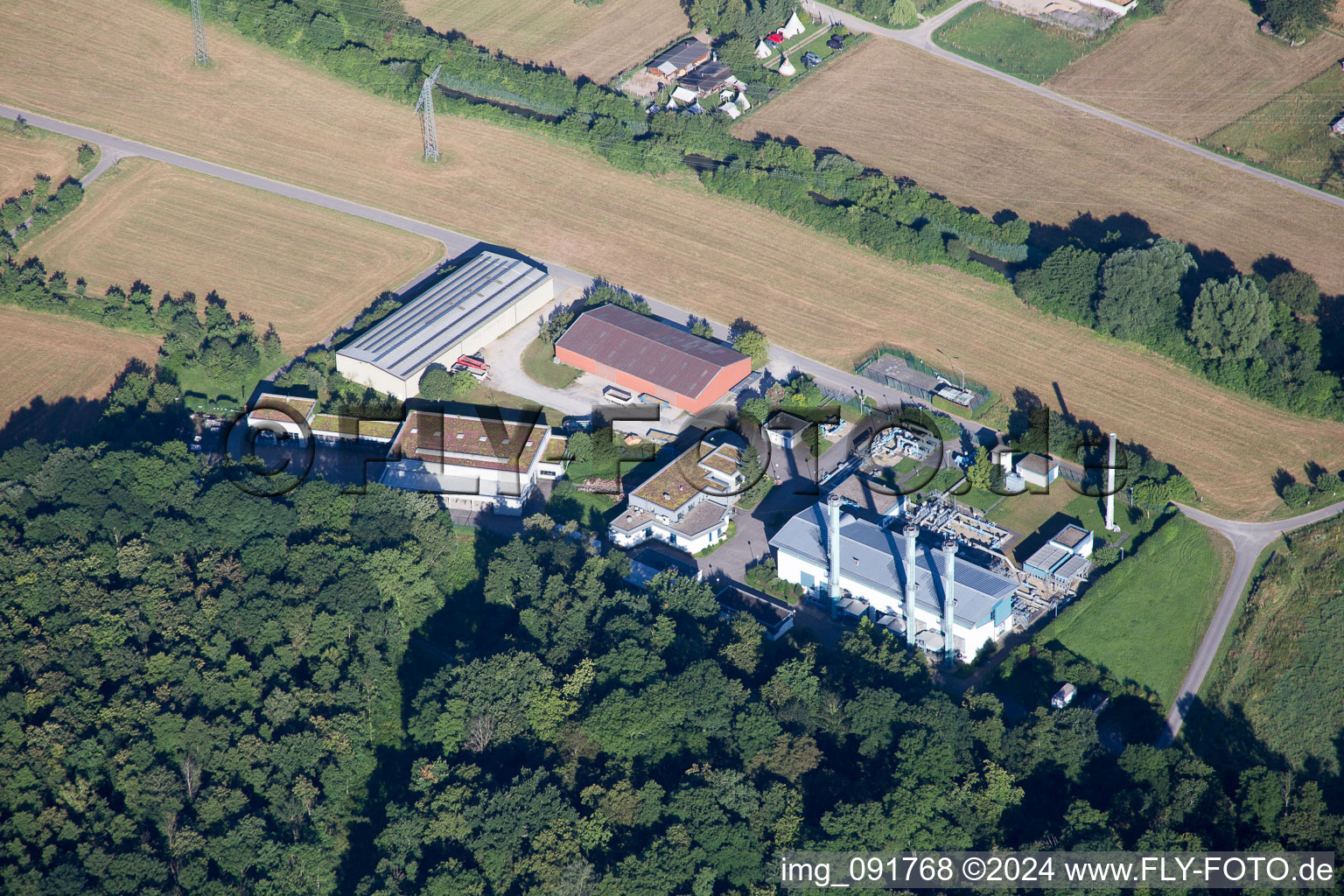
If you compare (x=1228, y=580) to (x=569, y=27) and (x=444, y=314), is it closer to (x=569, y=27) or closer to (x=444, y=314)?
(x=444, y=314)

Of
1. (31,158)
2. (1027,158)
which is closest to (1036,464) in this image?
(1027,158)

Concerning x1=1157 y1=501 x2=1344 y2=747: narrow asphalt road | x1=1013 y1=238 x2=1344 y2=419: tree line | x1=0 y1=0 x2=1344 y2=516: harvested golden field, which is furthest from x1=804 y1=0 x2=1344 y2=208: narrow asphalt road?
x1=1157 y1=501 x2=1344 y2=747: narrow asphalt road

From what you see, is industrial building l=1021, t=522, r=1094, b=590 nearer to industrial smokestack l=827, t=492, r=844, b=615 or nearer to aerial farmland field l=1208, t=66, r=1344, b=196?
industrial smokestack l=827, t=492, r=844, b=615

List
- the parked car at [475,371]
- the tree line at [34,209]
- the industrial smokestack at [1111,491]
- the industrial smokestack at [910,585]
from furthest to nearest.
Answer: the tree line at [34,209]
the parked car at [475,371]
the industrial smokestack at [1111,491]
the industrial smokestack at [910,585]

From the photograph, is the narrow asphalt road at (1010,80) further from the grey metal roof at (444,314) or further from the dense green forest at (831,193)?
the grey metal roof at (444,314)

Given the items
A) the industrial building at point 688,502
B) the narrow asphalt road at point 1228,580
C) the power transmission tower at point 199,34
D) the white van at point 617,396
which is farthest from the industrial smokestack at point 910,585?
the power transmission tower at point 199,34

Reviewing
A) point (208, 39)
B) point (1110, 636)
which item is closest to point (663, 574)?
point (1110, 636)
